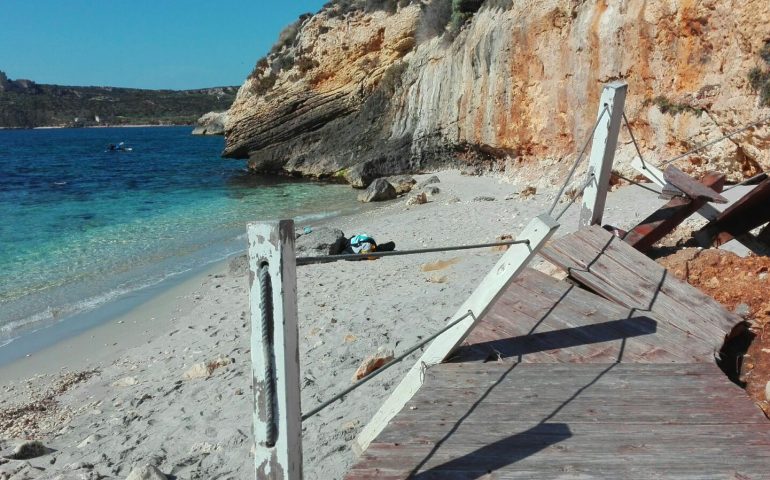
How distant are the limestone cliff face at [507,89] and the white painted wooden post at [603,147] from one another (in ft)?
18.7

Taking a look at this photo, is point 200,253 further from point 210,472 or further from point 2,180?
point 2,180

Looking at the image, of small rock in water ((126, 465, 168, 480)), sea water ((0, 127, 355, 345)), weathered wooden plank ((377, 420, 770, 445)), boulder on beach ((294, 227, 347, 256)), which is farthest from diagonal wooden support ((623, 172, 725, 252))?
sea water ((0, 127, 355, 345))

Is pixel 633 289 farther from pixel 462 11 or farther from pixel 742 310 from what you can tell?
pixel 462 11

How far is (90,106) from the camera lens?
129 meters

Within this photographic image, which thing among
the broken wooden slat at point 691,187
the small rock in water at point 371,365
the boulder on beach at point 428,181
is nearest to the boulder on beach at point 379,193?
the boulder on beach at point 428,181

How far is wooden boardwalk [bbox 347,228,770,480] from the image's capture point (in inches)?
109

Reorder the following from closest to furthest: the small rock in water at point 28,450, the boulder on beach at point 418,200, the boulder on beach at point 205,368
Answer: the small rock in water at point 28,450 → the boulder on beach at point 205,368 → the boulder on beach at point 418,200

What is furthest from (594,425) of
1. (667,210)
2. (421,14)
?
(421,14)

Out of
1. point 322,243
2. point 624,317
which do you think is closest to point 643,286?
point 624,317

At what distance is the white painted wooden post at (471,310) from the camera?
351 cm

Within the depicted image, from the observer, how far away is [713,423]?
10.1 feet

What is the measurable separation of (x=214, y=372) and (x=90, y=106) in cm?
13851

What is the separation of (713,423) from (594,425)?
1.92 feet

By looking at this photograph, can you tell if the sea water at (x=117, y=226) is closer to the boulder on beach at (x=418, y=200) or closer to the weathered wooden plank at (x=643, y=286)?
the boulder on beach at (x=418, y=200)
